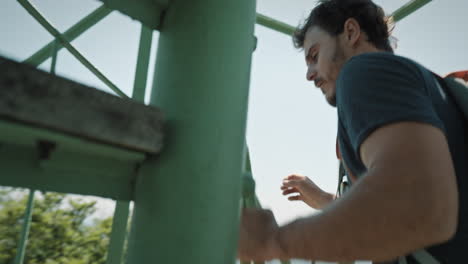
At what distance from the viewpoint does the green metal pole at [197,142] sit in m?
0.49

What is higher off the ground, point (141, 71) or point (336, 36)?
point (336, 36)

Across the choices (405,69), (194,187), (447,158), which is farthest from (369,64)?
(194,187)

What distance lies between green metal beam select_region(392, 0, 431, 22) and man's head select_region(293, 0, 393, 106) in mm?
81

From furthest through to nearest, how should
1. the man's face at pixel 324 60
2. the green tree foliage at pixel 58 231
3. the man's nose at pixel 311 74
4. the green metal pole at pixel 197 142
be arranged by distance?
the green tree foliage at pixel 58 231
the man's nose at pixel 311 74
the man's face at pixel 324 60
the green metal pole at pixel 197 142

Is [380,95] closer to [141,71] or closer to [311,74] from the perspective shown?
[141,71]

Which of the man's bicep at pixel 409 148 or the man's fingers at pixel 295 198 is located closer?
the man's bicep at pixel 409 148

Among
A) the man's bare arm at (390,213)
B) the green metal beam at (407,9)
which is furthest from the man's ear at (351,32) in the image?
the man's bare arm at (390,213)

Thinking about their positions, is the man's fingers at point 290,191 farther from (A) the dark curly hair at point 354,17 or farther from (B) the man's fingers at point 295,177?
(A) the dark curly hair at point 354,17

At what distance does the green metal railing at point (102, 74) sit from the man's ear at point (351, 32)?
47 centimetres

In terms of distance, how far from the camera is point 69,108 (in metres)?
0.40

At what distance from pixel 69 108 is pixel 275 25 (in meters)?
1.93

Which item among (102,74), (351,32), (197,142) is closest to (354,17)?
(351,32)

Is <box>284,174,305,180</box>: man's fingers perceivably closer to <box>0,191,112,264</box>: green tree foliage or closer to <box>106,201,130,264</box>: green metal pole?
<box>106,201,130,264</box>: green metal pole

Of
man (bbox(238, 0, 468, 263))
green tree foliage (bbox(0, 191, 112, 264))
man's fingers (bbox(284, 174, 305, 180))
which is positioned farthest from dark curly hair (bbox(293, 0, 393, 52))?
green tree foliage (bbox(0, 191, 112, 264))
